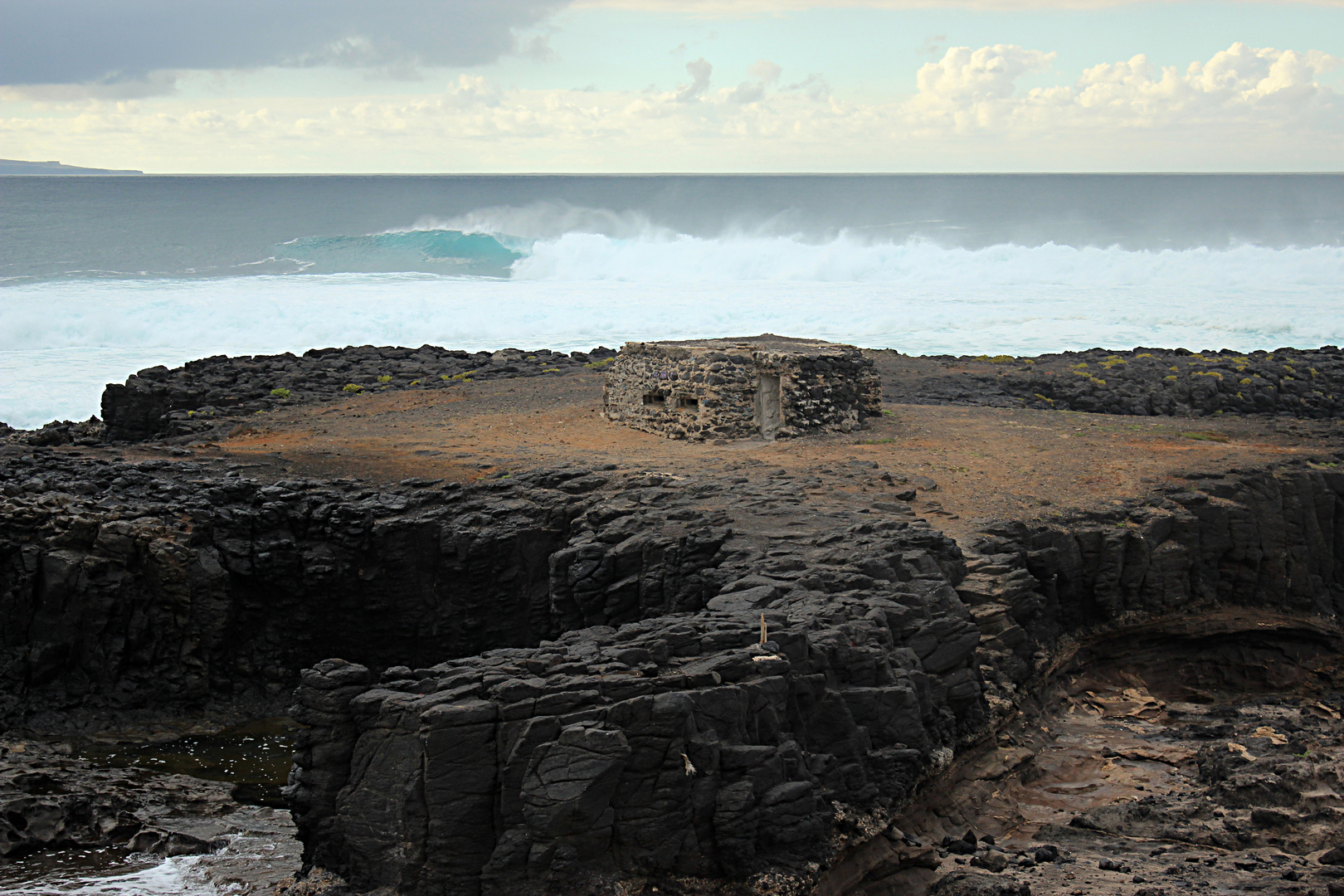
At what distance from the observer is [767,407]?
20.1 m

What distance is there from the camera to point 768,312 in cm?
4894

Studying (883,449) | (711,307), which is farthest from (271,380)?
(711,307)

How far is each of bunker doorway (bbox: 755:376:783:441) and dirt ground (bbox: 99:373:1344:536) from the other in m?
0.43

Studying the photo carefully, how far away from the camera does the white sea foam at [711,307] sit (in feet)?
139

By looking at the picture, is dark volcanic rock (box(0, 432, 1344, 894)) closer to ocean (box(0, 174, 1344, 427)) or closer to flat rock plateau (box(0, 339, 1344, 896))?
flat rock plateau (box(0, 339, 1344, 896))

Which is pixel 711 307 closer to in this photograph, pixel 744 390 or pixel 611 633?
pixel 744 390

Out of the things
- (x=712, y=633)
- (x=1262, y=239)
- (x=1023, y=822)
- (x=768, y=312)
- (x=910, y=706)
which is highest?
(x=1262, y=239)

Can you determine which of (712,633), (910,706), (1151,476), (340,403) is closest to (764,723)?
(712,633)

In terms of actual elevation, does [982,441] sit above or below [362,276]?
below

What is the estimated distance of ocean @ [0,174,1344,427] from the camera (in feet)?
143

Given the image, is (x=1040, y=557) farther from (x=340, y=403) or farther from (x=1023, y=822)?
(x=340, y=403)

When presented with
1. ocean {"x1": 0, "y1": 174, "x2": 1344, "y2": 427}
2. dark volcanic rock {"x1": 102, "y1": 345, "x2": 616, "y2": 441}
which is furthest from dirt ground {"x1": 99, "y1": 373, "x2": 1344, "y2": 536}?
ocean {"x1": 0, "y1": 174, "x2": 1344, "y2": 427}

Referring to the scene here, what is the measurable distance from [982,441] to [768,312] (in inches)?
1160

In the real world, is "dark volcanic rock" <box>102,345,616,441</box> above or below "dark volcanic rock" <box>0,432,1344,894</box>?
above
